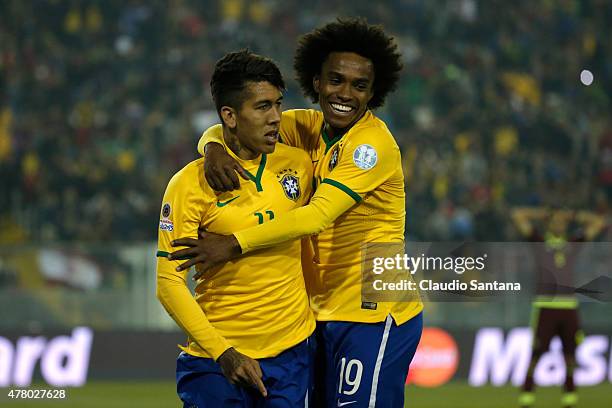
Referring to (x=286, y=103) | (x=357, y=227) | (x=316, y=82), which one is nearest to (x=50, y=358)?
(x=286, y=103)

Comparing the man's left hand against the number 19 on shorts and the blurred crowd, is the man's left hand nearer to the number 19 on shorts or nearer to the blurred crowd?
the number 19 on shorts

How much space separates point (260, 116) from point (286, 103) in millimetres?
11215

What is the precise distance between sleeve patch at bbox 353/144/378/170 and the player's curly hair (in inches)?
18.1

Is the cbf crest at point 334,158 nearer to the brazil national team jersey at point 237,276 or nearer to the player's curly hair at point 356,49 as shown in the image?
the brazil national team jersey at point 237,276

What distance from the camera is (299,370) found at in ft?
14.1

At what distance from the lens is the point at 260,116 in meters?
4.22

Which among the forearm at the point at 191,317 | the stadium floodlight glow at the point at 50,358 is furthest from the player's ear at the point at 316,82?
the stadium floodlight glow at the point at 50,358

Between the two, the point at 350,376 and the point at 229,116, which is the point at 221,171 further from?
the point at 350,376

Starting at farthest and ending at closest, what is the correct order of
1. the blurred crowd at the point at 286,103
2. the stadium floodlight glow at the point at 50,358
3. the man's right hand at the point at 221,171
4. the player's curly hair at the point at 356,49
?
the blurred crowd at the point at 286,103 < the stadium floodlight glow at the point at 50,358 < the player's curly hair at the point at 356,49 < the man's right hand at the point at 221,171

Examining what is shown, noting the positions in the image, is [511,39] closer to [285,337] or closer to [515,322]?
[515,322]

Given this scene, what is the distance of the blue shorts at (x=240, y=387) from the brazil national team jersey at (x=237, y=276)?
52 mm

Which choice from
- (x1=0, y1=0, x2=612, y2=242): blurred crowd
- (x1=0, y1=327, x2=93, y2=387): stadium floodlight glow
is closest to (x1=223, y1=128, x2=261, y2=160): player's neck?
(x1=0, y1=327, x2=93, y2=387): stadium floodlight glow

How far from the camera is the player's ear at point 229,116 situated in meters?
4.29

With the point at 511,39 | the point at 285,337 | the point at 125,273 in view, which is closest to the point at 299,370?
the point at 285,337
